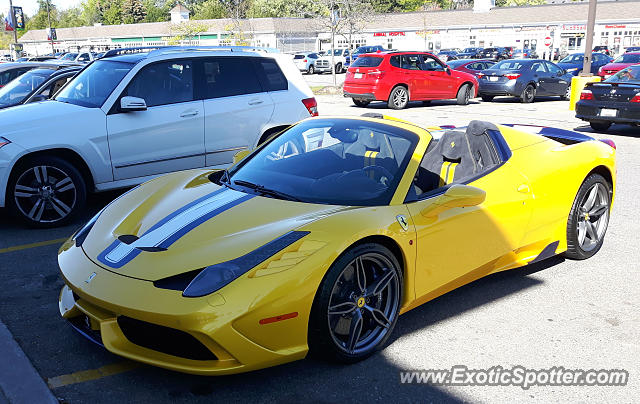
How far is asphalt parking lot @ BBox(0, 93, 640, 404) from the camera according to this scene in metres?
3.12

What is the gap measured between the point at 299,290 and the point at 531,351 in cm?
158

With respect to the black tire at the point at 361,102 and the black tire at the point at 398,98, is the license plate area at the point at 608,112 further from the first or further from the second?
the black tire at the point at 361,102

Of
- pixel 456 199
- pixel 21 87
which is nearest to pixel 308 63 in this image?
pixel 21 87

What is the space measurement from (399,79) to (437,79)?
159 cm

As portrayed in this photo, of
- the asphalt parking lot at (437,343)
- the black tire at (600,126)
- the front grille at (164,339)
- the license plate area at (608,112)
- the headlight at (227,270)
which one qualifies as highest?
the headlight at (227,270)

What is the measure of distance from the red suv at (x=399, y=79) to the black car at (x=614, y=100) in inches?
257

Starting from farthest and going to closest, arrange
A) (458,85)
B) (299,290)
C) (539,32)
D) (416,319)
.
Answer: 1. (539,32)
2. (458,85)
3. (416,319)
4. (299,290)

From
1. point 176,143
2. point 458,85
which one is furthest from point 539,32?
point 176,143

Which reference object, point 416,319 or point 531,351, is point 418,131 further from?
point 531,351

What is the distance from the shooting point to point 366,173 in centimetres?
392

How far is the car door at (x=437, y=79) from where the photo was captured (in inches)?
743

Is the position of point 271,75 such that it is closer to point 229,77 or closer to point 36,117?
point 229,77

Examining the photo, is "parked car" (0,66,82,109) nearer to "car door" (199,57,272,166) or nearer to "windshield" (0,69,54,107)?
"windshield" (0,69,54,107)

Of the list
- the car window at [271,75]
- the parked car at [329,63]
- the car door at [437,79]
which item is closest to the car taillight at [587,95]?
the car door at [437,79]
